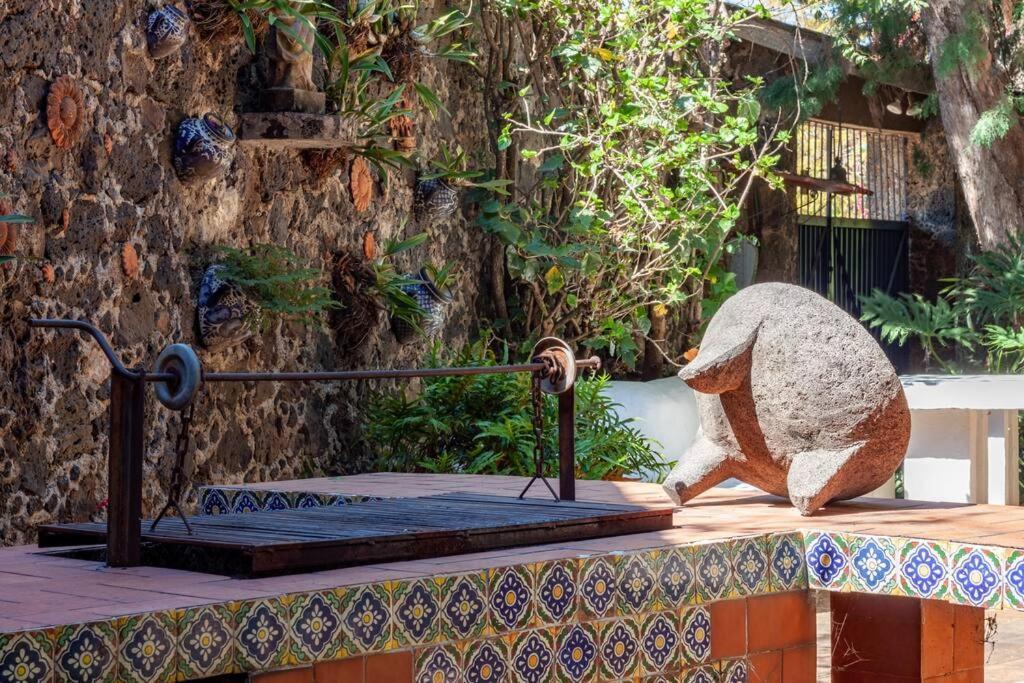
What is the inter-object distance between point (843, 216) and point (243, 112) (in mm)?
6779

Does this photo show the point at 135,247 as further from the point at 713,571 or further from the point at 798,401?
the point at 713,571

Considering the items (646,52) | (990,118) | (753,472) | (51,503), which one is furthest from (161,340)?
(990,118)

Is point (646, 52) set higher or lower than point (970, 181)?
higher

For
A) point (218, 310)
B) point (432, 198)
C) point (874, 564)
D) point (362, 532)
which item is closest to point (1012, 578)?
point (874, 564)

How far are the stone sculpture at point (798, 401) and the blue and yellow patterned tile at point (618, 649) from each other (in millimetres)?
858

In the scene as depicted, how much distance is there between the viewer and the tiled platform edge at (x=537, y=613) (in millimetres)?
2367

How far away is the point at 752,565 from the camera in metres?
3.53

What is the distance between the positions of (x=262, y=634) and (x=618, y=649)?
1038 mm

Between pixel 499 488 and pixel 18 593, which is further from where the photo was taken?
pixel 499 488

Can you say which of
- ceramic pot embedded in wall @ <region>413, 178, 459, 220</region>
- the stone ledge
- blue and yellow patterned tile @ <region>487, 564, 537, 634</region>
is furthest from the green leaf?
blue and yellow patterned tile @ <region>487, 564, 537, 634</region>

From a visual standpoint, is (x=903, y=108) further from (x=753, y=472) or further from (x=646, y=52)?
(x=753, y=472)

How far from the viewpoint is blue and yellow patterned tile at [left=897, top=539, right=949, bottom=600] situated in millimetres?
3340

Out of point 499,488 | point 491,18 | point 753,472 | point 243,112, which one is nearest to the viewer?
point 753,472

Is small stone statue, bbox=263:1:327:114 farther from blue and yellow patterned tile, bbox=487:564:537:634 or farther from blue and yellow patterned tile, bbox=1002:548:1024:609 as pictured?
blue and yellow patterned tile, bbox=1002:548:1024:609
